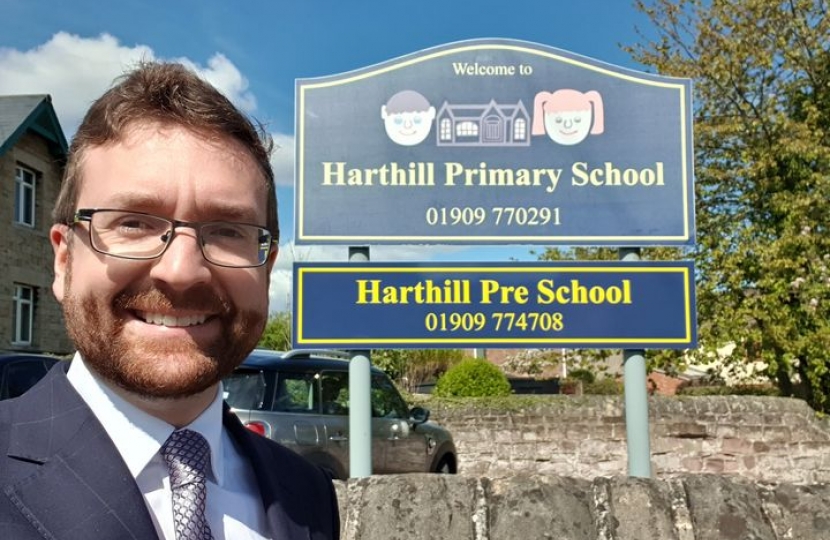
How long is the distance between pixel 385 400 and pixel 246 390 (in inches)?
78.5

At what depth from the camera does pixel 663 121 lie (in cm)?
557

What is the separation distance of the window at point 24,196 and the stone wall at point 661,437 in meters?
13.4

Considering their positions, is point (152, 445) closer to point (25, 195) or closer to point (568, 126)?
point (568, 126)

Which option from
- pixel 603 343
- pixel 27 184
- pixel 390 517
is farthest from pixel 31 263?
pixel 390 517

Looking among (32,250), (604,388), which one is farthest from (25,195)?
(604,388)

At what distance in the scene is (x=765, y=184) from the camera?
13.5 metres

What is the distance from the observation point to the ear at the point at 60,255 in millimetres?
1315

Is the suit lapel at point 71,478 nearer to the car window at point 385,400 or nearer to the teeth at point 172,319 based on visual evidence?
the teeth at point 172,319

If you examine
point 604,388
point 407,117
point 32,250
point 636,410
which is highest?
point 32,250

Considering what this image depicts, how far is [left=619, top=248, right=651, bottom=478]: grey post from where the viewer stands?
5.34m

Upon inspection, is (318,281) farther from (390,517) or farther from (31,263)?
(31,263)

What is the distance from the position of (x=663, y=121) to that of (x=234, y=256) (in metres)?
4.90

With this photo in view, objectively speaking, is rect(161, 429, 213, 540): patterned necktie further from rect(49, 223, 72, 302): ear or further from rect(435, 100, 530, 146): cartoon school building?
rect(435, 100, 530, 146): cartoon school building

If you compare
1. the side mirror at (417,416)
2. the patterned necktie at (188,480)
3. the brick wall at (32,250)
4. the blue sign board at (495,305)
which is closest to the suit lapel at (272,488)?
the patterned necktie at (188,480)
